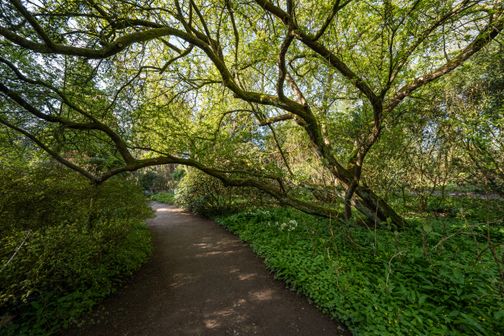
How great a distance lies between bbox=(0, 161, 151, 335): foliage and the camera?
249cm

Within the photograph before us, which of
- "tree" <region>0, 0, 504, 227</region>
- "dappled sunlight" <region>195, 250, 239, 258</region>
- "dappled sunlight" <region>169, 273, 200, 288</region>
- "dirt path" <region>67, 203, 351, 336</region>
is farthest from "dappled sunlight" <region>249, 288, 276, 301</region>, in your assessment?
"tree" <region>0, 0, 504, 227</region>

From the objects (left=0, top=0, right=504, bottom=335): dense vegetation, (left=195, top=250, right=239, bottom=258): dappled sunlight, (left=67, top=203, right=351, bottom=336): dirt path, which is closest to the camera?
(left=0, top=0, right=504, bottom=335): dense vegetation

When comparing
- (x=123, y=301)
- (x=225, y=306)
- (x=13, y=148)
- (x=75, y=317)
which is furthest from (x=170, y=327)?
(x=13, y=148)

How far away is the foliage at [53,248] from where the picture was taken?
2.49m

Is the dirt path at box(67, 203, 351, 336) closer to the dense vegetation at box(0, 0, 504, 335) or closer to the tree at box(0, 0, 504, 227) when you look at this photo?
the dense vegetation at box(0, 0, 504, 335)

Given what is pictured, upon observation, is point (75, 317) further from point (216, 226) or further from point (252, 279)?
point (216, 226)

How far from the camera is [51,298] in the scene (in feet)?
10.0

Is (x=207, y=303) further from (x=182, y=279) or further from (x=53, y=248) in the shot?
(x=53, y=248)

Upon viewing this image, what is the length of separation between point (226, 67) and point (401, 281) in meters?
5.26

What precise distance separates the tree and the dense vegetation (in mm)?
40

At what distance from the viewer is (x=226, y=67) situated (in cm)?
462

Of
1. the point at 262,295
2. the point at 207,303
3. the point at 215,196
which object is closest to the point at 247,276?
the point at 262,295

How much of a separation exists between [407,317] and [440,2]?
473cm

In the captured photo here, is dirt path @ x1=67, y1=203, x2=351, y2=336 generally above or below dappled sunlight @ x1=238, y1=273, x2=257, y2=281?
below
